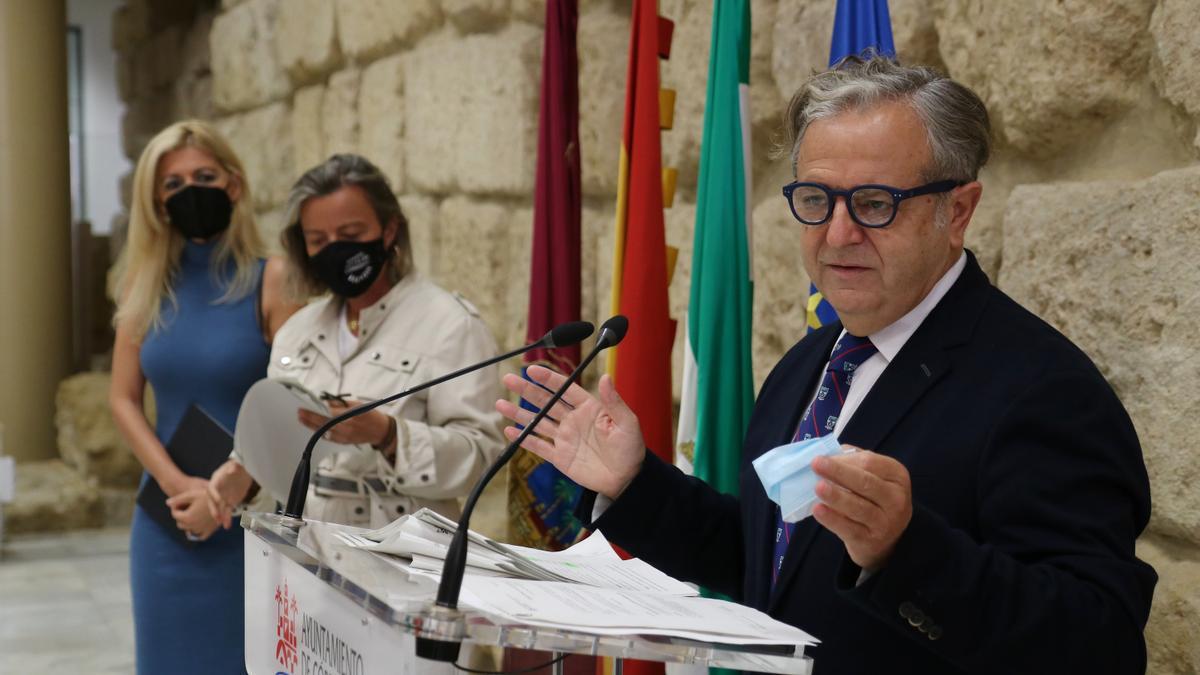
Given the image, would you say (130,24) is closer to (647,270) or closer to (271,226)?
(271,226)

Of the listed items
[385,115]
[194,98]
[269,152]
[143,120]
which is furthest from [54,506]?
[385,115]

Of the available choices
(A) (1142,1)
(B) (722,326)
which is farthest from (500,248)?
(A) (1142,1)

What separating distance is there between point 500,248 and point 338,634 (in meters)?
2.59

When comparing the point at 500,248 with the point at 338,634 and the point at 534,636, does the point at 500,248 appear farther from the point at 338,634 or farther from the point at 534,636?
the point at 534,636

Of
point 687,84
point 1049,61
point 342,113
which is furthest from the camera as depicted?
point 342,113

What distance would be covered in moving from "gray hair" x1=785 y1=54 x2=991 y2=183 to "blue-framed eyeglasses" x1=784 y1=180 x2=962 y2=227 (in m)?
0.02

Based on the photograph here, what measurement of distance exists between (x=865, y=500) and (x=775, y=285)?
155cm

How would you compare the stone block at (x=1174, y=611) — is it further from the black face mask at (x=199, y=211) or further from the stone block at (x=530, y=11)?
the stone block at (x=530, y=11)

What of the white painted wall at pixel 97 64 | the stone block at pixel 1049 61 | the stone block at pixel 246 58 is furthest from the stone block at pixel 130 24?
the stone block at pixel 1049 61

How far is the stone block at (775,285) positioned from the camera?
2.62 metres

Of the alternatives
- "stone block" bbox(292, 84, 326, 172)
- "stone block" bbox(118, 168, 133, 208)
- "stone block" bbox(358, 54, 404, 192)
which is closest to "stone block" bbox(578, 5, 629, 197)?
"stone block" bbox(358, 54, 404, 192)

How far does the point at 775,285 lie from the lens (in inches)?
106

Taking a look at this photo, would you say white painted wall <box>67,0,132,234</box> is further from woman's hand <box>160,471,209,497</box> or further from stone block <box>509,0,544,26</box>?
woman's hand <box>160,471,209,497</box>

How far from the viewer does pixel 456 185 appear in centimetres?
414
